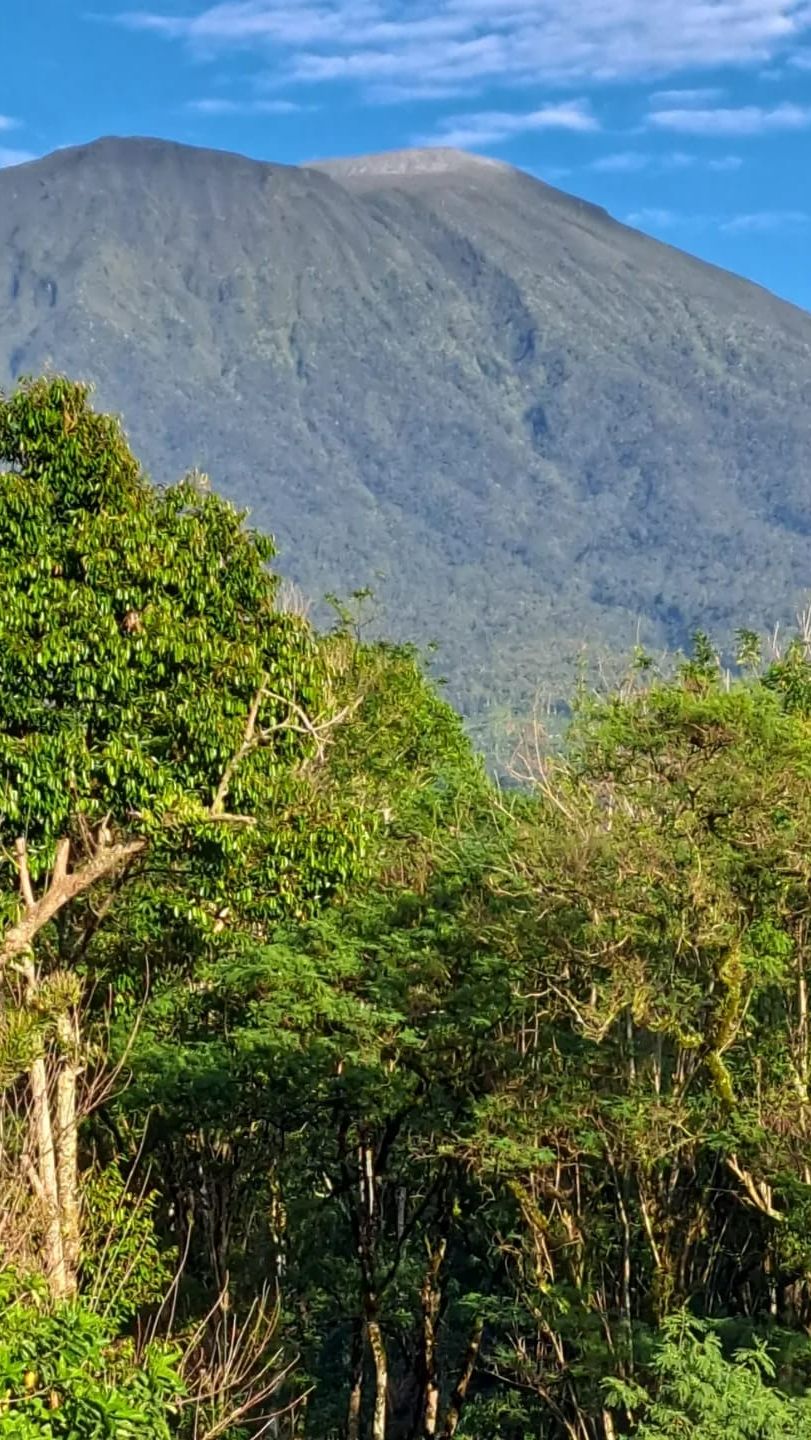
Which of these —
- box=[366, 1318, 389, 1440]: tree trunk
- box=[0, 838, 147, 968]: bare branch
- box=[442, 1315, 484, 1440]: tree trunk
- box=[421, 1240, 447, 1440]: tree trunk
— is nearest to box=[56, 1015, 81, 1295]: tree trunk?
box=[0, 838, 147, 968]: bare branch

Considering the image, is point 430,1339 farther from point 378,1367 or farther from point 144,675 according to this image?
point 144,675

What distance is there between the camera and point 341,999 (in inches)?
800

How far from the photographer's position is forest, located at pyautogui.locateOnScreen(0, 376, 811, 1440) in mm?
14586

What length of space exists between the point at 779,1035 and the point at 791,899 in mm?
2500

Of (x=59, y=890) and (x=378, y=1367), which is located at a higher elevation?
(x=59, y=890)

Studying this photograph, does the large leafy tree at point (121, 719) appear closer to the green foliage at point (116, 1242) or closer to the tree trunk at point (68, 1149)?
the tree trunk at point (68, 1149)

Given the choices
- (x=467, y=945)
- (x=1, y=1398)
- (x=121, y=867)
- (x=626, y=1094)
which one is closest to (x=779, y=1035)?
(x=626, y=1094)

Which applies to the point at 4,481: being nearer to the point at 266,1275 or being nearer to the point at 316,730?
the point at 316,730

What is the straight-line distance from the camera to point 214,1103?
21.0 metres

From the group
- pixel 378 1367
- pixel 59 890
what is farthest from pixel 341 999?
pixel 59 890

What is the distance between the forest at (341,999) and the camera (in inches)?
574

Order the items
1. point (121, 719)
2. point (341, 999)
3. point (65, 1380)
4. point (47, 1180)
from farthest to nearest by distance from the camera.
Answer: point (341, 999) < point (121, 719) < point (47, 1180) < point (65, 1380)

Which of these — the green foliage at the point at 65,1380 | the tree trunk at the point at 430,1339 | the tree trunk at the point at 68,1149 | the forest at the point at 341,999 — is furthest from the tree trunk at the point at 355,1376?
the green foliage at the point at 65,1380

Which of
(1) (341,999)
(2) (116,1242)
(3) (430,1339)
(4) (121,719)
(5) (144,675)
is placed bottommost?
(3) (430,1339)
